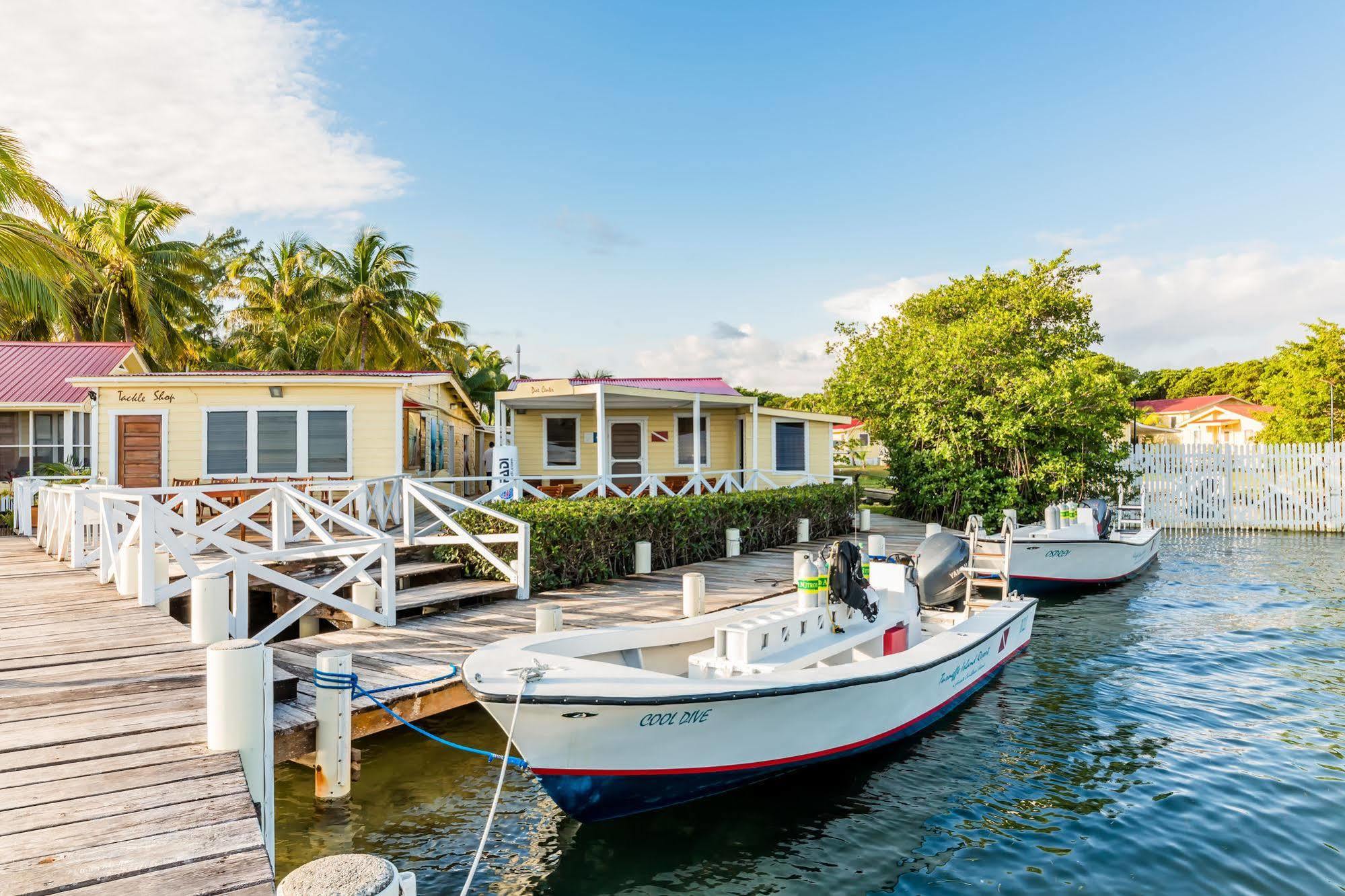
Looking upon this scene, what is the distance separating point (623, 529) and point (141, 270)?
2375 centimetres

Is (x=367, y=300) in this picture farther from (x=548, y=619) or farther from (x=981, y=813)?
(x=981, y=813)

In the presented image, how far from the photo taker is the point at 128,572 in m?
7.48

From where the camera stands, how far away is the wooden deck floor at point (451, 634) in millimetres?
5289

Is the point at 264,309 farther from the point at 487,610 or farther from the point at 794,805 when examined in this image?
the point at 794,805

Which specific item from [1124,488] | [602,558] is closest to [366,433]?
[602,558]

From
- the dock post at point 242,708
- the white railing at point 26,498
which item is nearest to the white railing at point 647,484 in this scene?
the white railing at point 26,498

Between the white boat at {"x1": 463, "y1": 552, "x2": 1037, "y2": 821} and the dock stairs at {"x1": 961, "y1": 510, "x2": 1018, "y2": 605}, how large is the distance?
154 cm

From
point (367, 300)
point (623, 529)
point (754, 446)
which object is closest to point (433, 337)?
point (367, 300)

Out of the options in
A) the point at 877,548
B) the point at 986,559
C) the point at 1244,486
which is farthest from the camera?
the point at 1244,486

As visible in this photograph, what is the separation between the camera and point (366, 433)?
1347cm

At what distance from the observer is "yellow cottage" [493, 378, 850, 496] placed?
16.8m

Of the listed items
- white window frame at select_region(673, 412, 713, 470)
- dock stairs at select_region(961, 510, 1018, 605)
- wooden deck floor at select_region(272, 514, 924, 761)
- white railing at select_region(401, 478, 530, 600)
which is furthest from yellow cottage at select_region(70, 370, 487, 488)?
dock stairs at select_region(961, 510, 1018, 605)

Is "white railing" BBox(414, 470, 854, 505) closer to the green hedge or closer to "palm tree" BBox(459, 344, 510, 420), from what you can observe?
the green hedge

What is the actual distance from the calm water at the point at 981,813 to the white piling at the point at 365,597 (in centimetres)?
154
